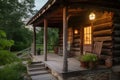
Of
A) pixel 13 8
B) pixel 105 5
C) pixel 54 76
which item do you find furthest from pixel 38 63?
pixel 13 8

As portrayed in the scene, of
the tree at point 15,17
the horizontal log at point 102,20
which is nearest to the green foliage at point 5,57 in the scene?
the horizontal log at point 102,20

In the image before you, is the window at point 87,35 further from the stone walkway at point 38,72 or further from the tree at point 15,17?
the tree at point 15,17

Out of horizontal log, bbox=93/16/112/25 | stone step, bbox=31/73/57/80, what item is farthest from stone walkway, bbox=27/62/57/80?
horizontal log, bbox=93/16/112/25

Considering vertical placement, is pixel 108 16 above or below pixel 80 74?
above

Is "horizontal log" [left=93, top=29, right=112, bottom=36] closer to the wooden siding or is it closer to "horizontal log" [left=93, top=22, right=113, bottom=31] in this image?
the wooden siding

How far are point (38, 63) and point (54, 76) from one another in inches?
71.8

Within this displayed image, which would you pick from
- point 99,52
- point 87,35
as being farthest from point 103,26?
point 87,35

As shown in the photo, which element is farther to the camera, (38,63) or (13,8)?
(13,8)

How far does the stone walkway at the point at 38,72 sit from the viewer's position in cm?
706

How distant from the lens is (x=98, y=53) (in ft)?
24.5

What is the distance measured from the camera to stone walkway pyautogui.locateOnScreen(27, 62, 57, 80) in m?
7.06

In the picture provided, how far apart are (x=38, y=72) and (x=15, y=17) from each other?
16402 millimetres

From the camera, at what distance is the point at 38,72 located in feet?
25.0

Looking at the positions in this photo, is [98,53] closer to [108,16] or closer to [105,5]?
[108,16]
